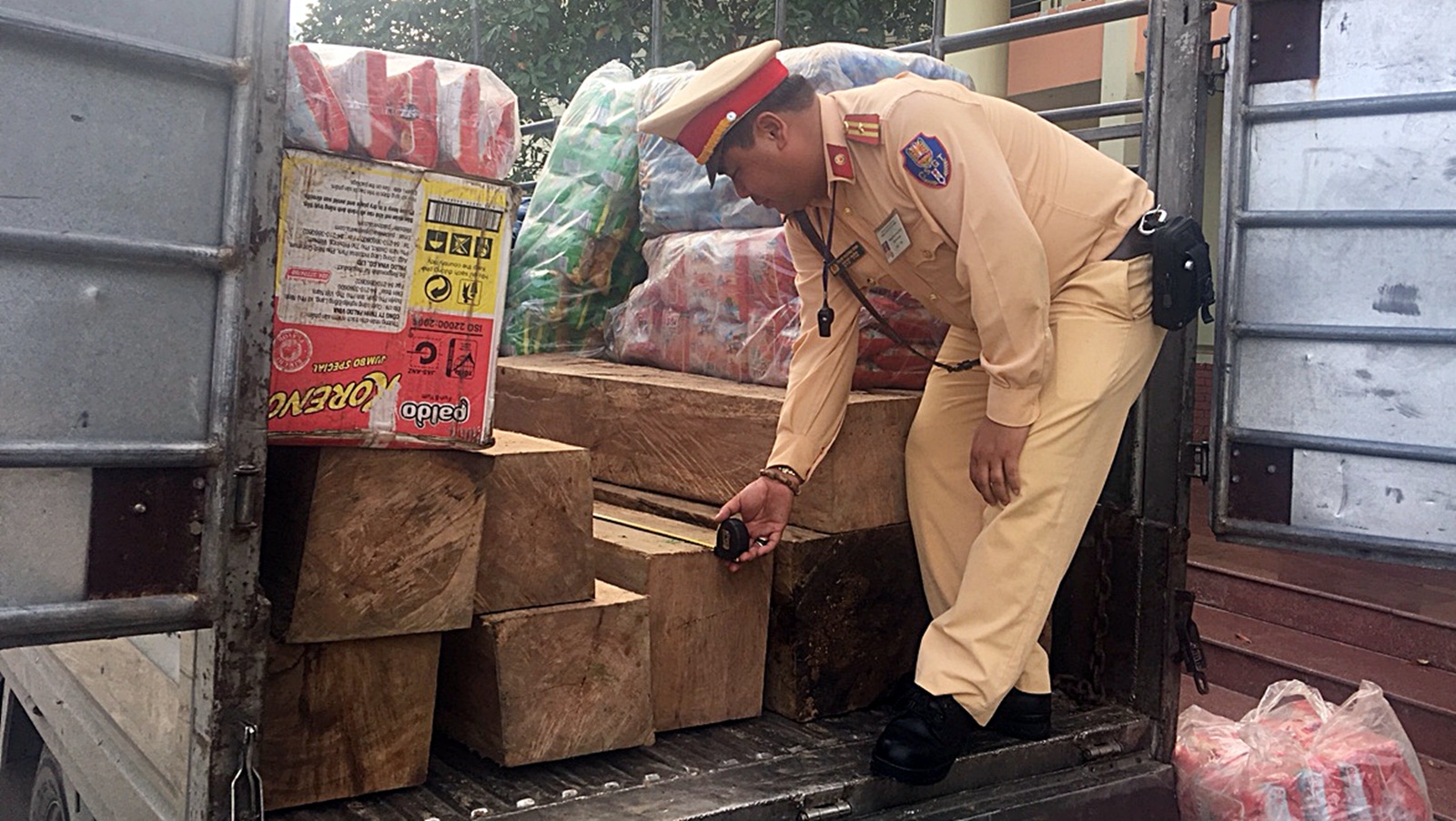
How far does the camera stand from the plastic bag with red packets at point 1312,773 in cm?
306

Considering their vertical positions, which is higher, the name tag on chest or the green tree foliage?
the green tree foliage

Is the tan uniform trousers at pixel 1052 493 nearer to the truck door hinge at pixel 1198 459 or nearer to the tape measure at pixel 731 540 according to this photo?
the truck door hinge at pixel 1198 459

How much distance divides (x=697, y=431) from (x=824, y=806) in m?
1.15

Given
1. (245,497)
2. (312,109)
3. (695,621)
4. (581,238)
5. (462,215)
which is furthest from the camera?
(581,238)

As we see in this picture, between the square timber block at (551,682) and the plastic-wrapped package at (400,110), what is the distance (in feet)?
2.89

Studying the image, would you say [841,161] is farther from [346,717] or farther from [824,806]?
[346,717]

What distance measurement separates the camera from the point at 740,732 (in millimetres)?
2777

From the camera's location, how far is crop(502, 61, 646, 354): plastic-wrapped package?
4.16 m

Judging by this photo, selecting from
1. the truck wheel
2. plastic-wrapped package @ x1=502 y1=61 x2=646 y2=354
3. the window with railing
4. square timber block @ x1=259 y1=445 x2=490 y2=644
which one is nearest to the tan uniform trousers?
square timber block @ x1=259 y1=445 x2=490 y2=644

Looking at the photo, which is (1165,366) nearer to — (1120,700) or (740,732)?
(1120,700)

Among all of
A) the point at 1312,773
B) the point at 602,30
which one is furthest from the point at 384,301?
the point at 602,30

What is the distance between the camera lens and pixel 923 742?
2488mm

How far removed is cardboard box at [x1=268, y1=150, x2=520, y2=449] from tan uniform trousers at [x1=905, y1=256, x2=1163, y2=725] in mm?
1123

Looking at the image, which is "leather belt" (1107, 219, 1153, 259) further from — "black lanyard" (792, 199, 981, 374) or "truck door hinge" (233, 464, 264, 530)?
"truck door hinge" (233, 464, 264, 530)
